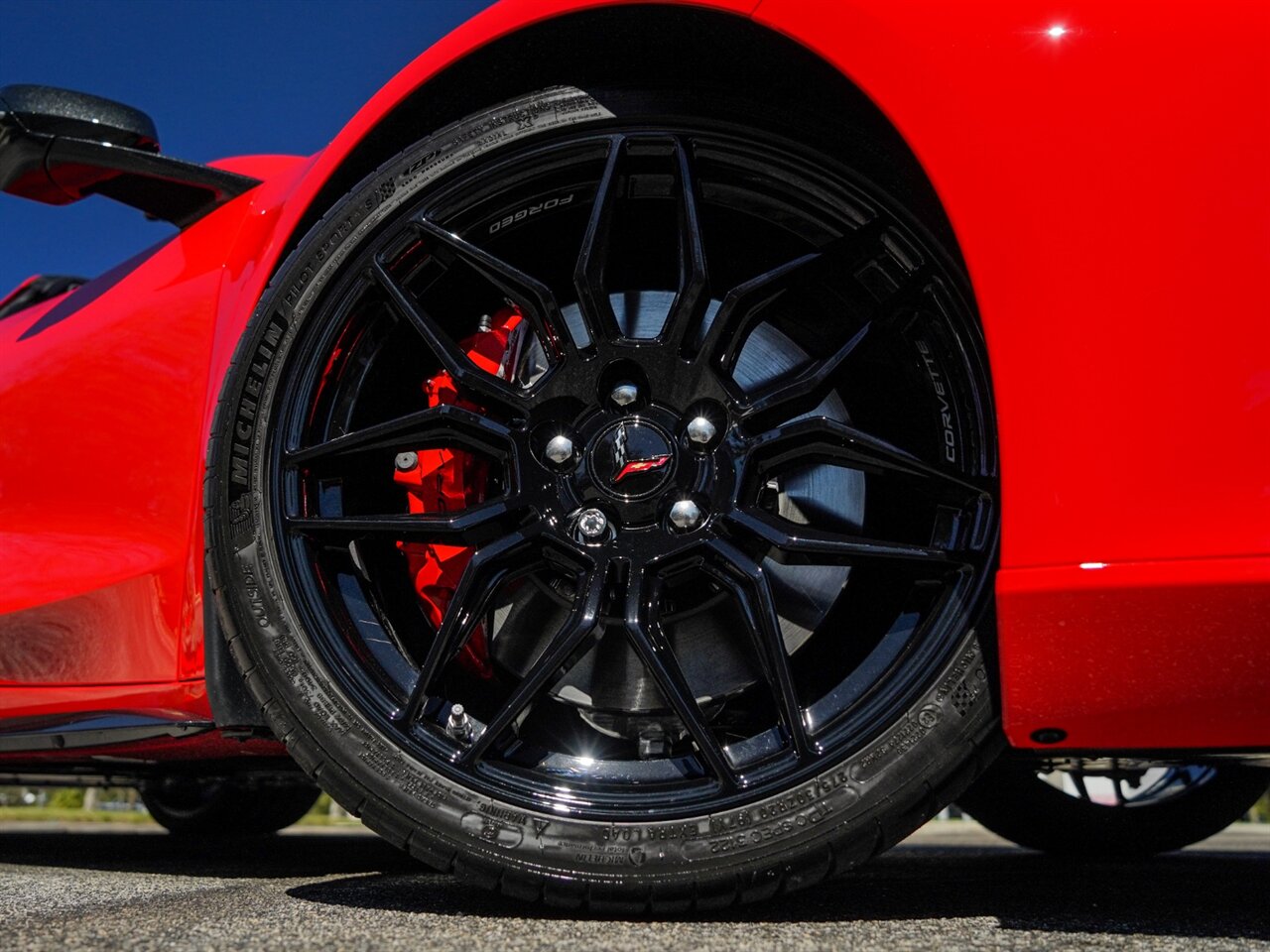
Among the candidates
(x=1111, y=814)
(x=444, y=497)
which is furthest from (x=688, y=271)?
(x=1111, y=814)

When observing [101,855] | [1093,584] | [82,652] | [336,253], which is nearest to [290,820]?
[101,855]

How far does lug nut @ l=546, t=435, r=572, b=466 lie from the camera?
5.07ft

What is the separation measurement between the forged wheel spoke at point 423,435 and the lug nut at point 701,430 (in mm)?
261

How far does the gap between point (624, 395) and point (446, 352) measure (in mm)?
263

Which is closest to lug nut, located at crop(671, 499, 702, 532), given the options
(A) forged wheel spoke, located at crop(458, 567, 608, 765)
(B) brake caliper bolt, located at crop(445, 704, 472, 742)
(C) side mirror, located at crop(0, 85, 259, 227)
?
(A) forged wheel spoke, located at crop(458, 567, 608, 765)

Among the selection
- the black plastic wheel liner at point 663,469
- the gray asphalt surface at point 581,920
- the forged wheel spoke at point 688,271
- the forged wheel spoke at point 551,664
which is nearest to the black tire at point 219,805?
the gray asphalt surface at point 581,920

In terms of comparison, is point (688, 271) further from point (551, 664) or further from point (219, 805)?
point (219, 805)

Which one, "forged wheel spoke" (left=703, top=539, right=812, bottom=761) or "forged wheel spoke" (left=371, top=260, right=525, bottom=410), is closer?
"forged wheel spoke" (left=703, top=539, right=812, bottom=761)

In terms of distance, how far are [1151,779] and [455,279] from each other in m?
2.20

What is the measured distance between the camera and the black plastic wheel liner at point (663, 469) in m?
1.43

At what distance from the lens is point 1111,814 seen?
9.18 ft

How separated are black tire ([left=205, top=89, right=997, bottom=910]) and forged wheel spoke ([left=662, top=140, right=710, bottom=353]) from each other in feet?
0.29

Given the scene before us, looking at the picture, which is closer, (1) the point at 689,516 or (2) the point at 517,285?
(1) the point at 689,516

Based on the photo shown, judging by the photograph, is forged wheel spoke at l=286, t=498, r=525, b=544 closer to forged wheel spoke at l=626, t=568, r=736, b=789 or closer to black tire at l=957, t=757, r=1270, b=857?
forged wheel spoke at l=626, t=568, r=736, b=789
